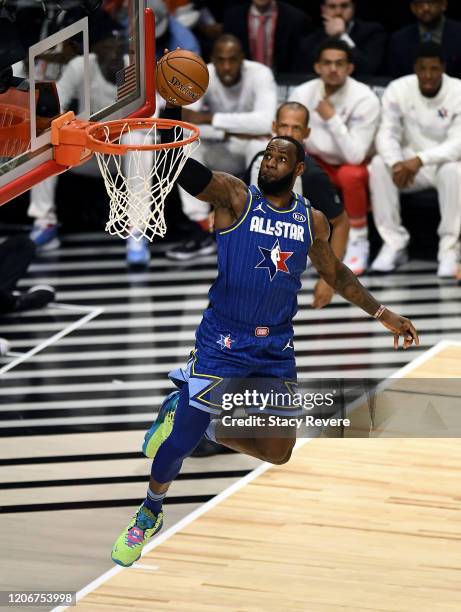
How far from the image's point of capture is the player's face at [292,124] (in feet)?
27.2

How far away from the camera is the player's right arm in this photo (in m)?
6.13

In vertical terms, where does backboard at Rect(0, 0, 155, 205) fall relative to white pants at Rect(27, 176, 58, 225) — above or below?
above

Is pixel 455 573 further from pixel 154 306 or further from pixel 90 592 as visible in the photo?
pixel 154 306

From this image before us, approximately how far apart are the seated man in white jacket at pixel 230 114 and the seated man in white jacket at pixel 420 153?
0.95 m

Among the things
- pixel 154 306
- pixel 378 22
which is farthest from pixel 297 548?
pixel 378 22

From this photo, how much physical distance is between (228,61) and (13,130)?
4.57m

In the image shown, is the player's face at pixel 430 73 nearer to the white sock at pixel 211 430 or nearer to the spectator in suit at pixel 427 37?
the spectator in suit at pixel 427 37

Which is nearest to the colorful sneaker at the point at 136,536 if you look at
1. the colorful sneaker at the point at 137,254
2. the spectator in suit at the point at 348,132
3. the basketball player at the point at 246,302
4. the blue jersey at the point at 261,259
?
the basketball player at the point at 246,302

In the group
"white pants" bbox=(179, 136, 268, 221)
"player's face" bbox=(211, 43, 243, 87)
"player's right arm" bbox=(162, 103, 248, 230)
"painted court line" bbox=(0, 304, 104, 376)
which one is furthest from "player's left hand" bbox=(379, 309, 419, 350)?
"player's face" bbox=(211, 43, 243, 87)

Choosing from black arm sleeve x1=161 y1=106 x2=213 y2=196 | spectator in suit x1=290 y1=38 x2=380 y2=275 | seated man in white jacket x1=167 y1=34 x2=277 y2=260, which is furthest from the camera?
seated man in white jacket x1=167 y1=34 x2=277 y2=260

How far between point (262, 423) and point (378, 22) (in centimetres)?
700

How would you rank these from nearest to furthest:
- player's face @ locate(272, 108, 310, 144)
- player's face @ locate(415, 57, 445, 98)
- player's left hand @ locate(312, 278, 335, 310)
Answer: player's left hand @ locate(312, 278, 335, 310) → player's face @ locate(272, 108, 310, 144) → player's face @ locate(415, 57, 445, 98)

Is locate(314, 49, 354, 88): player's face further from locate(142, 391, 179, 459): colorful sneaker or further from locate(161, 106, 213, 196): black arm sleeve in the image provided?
locate(161, 106, 213, 196): black arm sleeve

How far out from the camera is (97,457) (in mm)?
7879
